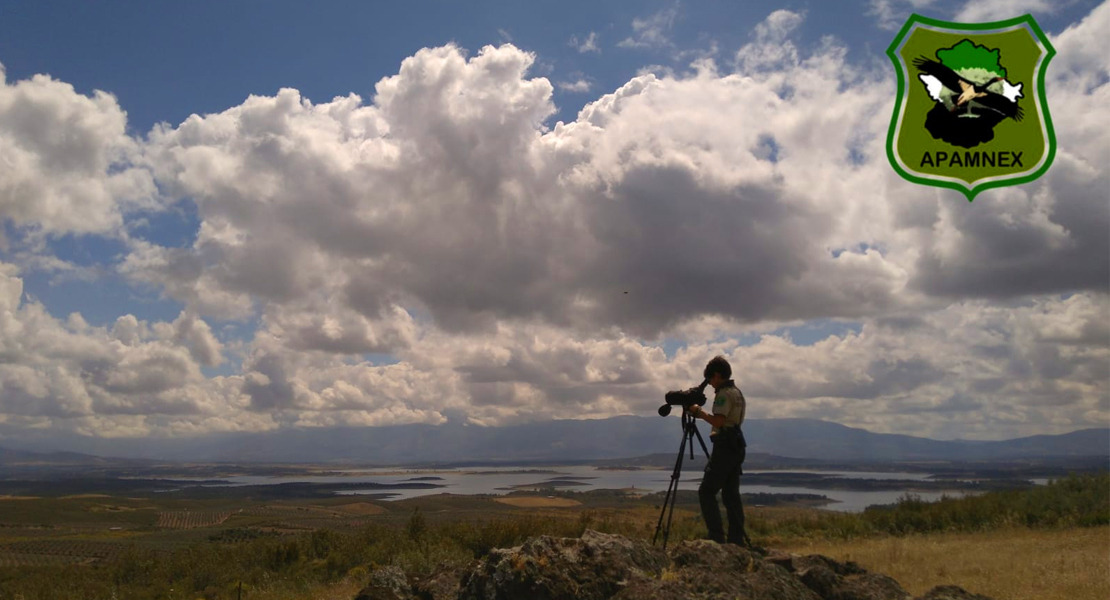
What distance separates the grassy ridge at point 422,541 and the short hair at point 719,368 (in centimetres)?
491

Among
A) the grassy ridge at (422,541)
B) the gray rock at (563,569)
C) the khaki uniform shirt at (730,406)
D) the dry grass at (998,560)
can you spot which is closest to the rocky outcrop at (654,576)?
the gray rock at (563,569)

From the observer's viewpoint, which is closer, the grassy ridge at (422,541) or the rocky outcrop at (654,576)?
the rocky outcrop at (654,576)

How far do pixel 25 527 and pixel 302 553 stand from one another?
7272 cm

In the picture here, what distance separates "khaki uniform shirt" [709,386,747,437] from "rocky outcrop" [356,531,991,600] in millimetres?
1795

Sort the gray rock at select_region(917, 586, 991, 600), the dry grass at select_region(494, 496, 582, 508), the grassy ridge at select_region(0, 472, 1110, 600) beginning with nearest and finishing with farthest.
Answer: the gray rock at select_region(917, 586, 991, 600) → the grassy ridge at select_region(0, 472, 1110, 600) → the dry grass at select_region(494, 496, 582, 508)

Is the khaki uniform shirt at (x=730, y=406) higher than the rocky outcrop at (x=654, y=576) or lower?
higher

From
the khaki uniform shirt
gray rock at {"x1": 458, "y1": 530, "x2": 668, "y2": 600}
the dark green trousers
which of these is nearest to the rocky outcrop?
gray rock at {"x1": 458, "y1": 530, "x2": 668, "y2": 600}

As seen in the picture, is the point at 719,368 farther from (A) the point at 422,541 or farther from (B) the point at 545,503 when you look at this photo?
(B) the point at 545,503

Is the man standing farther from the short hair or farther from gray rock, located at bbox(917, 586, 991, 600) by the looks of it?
gray rock, located at bbox(917, 586, 991, 600)

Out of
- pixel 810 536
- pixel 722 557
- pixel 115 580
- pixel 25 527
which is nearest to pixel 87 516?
pixel 25 527

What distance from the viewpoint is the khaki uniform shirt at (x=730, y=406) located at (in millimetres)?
9320

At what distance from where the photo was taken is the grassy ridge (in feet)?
44.3

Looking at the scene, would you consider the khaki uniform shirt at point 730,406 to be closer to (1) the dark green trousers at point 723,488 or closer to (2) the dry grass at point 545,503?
(1) the dark green trousers at point 723,488

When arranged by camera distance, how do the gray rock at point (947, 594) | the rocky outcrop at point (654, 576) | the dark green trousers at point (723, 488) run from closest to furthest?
the rocky outcrop at point (654, 576) < the gray rock at point (947, 594) < the dark green trousers at point (723, 488)
